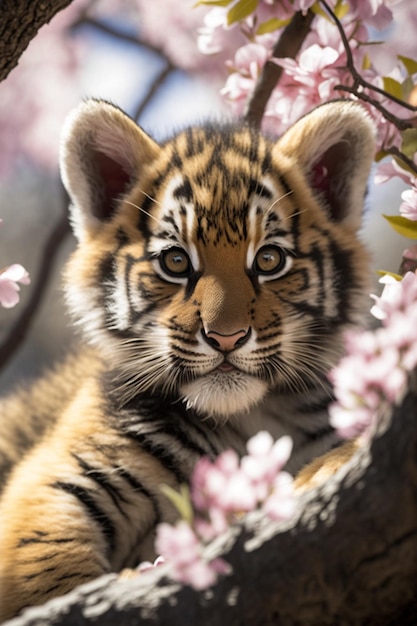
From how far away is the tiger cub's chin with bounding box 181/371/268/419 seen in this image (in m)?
1.79

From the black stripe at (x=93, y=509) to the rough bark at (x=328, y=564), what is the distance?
2.22 ft

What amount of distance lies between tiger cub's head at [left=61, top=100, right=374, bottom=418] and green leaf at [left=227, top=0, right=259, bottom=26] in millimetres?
270

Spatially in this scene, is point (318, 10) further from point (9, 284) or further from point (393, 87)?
point (9, 284)

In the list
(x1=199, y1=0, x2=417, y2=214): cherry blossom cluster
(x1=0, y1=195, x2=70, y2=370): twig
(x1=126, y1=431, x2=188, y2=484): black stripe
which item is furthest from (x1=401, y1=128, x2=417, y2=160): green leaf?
(x1=0, y1=195, x2=70, y2=370): twig

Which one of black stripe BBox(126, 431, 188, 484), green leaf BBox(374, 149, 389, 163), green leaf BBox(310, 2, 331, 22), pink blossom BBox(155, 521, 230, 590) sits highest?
green leaf BBox(310, 2, 331, 22)

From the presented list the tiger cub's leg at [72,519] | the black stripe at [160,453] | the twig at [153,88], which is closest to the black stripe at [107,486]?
the tiger cub's leg at [72,519]

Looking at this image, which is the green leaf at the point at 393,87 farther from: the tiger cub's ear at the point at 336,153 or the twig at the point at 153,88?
the twig at the point at 153,88

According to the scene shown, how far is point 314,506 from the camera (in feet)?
3.70

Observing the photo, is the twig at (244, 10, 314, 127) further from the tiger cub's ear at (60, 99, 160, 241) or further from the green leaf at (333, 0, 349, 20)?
the tiger cub's ear at (60, 99, 160, 241)

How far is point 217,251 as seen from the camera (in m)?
1.79

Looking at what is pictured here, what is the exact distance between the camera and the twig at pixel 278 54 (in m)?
2.44

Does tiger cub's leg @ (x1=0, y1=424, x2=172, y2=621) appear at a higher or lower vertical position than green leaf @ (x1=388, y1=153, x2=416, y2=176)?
lower

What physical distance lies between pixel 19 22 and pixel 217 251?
0.57 m

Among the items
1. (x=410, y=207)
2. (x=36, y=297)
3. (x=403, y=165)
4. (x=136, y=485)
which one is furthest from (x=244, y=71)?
(x=136, y=485)
